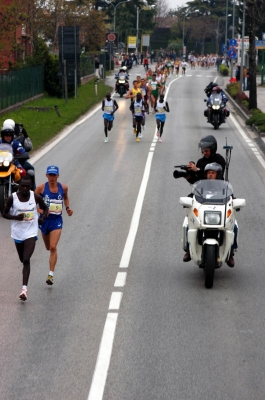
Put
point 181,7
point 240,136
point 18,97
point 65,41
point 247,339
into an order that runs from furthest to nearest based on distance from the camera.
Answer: point 181,7
point 65,41
point 18,97
point 240,136
point 247,339

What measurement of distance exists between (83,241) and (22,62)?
3759cm

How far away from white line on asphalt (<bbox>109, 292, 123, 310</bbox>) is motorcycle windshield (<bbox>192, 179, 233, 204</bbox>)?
5.16 feet

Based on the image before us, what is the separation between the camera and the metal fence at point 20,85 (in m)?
39.0

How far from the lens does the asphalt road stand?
7.90 meters

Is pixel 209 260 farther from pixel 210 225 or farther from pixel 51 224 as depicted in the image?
pixel 51 224

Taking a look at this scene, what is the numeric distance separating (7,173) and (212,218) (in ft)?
20.0

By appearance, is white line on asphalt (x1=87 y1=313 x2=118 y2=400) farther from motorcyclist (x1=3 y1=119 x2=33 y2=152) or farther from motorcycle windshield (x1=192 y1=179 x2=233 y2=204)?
motorcyclist (x1=3 y1=119 x2=33 y2=152)

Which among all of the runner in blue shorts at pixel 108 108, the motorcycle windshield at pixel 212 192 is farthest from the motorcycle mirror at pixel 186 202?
the runner in blue shorts at pixel 108 108

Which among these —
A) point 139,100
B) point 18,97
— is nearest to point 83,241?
point 139,100

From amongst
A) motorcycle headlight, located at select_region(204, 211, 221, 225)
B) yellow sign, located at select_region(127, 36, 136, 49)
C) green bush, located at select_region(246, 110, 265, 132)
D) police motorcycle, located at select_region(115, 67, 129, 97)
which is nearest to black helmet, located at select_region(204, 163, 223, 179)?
motorcycle headlight, located at select_region(204, 211, 221, 225)

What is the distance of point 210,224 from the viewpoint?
11.1m

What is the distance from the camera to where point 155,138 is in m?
31.0

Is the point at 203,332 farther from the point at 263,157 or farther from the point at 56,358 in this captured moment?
the point at 263,157

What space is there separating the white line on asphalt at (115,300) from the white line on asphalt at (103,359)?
0.30 meters
